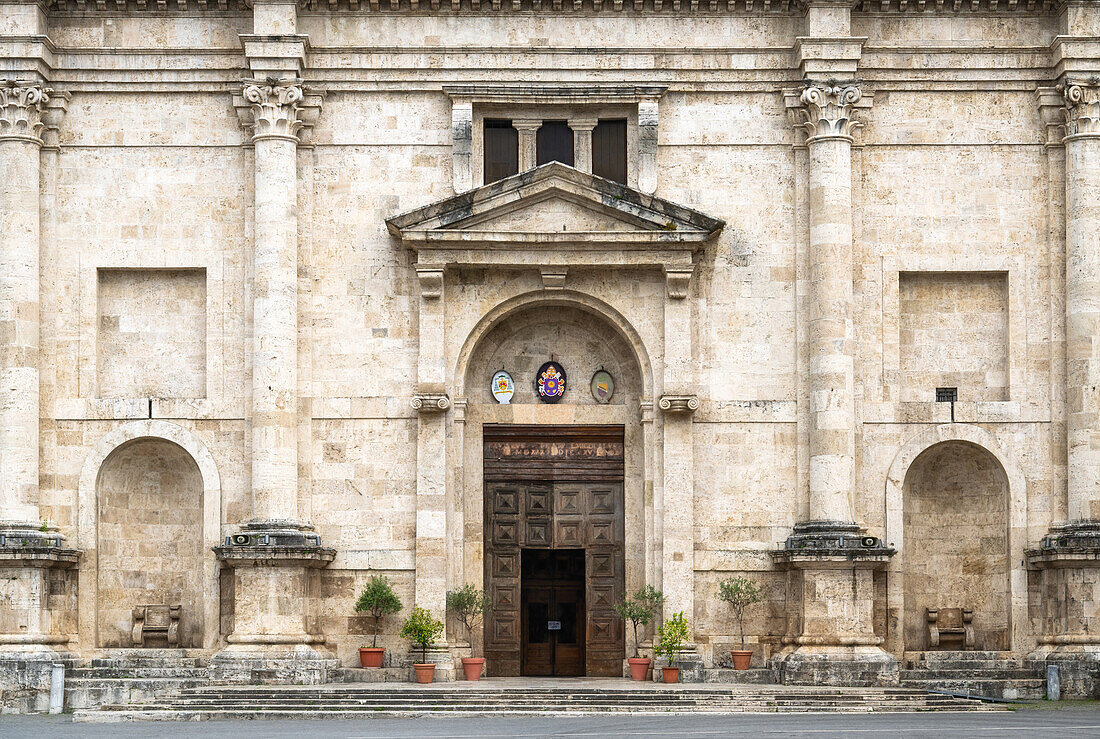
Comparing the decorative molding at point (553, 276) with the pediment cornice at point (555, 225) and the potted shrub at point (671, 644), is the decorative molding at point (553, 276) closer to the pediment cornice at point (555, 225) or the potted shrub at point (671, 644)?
the pediment cornice at point (555, 225)

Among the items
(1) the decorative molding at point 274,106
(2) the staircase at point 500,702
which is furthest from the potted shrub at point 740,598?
(1) the decorative molding at point 274,106

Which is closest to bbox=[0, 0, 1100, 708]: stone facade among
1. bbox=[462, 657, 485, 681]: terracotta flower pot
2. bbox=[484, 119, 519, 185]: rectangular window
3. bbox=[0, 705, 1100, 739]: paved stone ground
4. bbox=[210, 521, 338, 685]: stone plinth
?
bbox=[484, 119, 519, 185]: rectangular window

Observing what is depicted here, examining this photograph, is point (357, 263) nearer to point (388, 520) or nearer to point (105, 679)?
point (388, 520)

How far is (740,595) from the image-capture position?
99.6 feet

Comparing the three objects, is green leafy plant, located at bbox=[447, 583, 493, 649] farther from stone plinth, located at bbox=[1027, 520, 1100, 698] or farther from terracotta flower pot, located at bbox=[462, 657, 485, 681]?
stone plinth, located at bbox=[1027, 520, 1100, 698]

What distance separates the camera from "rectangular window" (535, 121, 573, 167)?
31953 millimetres

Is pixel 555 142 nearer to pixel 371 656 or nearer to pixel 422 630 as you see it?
pixel 422 630

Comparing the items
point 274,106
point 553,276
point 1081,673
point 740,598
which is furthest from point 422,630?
point 1081,673

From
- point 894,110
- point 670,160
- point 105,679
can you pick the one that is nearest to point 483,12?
point 670,160

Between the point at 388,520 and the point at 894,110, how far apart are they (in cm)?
1247

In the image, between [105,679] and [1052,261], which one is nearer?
[105,679]

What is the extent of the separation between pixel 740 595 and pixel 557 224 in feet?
25.3

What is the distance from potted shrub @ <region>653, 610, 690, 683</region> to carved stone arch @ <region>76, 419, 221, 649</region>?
26.9ft

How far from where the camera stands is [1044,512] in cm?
3097
